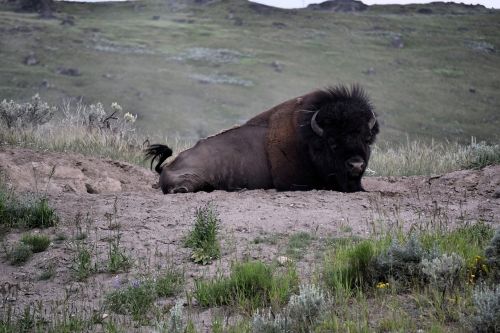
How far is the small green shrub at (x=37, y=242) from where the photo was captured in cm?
639

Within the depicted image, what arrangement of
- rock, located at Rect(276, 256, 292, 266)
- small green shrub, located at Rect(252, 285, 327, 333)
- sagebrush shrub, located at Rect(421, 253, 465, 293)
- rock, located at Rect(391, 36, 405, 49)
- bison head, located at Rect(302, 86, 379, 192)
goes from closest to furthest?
1. small green shrub, located at Rect(252, 285, 327, 333)
2. sagebrush shrub, located at Rect(421, 253, 465, 293)
3. rock, located at Rect(276, 256, 292, 266)
4. bison head, located at Rect(302, 86, 379, 192)
5. rock, located at Rect(391, 36, 405, 49)

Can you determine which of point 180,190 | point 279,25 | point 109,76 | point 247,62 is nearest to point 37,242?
point 180,190

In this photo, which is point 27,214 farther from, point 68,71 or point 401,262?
point 68,71

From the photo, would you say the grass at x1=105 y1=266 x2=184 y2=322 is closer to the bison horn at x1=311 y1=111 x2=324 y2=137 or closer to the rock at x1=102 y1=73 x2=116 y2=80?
the bison horn at x1=311 y1=111 x2=324 y2=137

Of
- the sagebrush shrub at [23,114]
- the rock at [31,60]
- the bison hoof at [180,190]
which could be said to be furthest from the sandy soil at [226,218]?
the rock at [31,60]

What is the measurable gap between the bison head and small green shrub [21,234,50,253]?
170 inches

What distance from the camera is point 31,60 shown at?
4075 centimetres

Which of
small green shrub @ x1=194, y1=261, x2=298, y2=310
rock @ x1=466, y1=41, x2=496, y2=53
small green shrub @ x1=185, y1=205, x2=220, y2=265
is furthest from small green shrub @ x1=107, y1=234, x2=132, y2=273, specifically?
rock @ x1=466, y1=41, x2=496, y2=53

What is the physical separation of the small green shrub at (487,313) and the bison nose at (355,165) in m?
4.83

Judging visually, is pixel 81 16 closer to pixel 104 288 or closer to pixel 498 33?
pixel 498 33

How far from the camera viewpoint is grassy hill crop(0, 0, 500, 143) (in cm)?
3527

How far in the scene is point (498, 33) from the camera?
53.1 meters

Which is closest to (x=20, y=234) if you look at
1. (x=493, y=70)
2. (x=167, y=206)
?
(x=167, y=206)

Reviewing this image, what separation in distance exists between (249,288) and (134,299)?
36.3 inches
